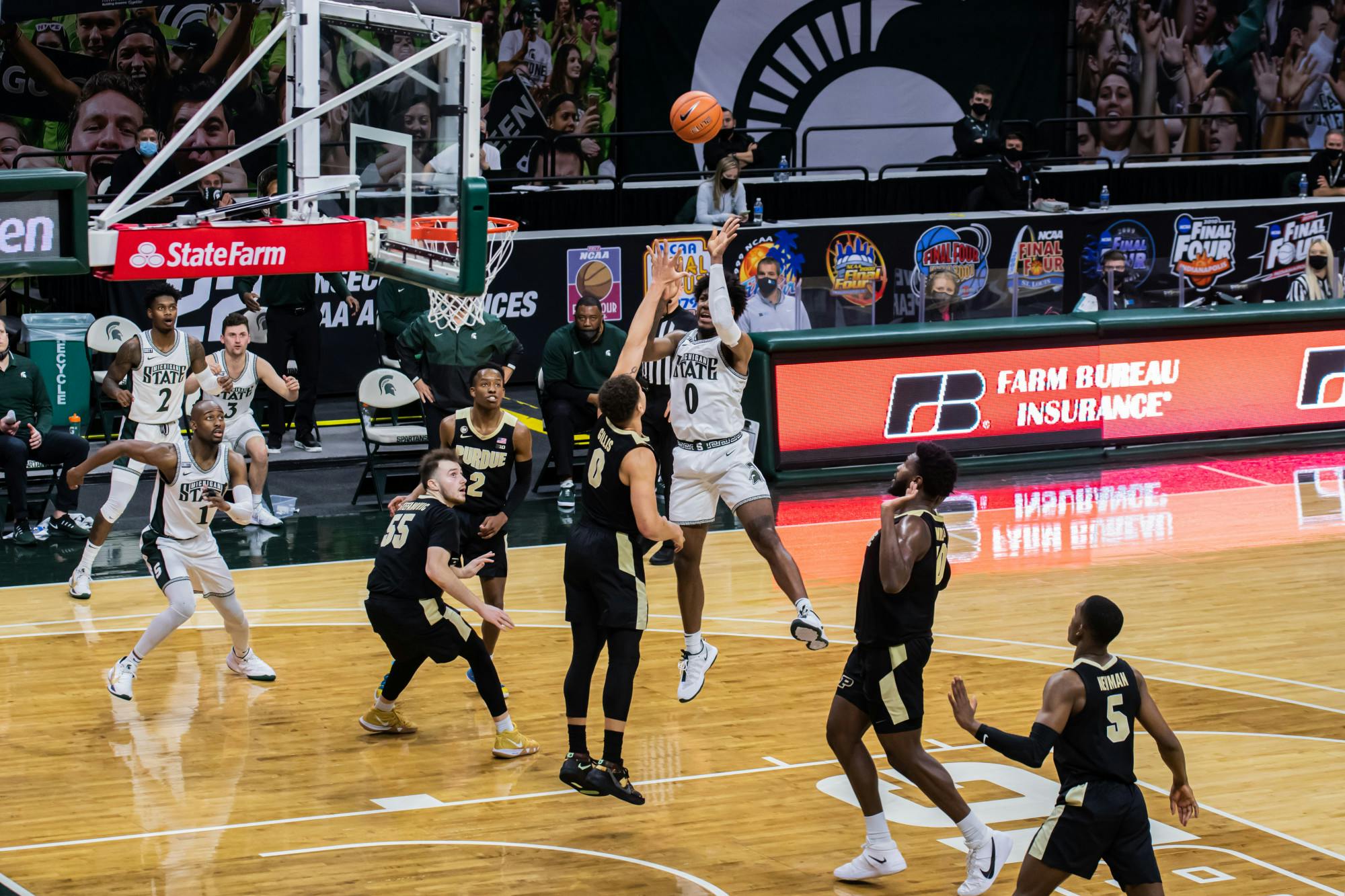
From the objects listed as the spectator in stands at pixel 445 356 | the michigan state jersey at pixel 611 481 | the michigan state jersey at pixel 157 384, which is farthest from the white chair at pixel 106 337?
the michigan state jersey at pixel 611 481

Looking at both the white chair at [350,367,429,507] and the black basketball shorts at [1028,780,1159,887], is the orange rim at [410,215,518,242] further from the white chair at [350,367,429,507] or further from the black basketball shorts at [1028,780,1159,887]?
the white chair at [350,367,429,507]

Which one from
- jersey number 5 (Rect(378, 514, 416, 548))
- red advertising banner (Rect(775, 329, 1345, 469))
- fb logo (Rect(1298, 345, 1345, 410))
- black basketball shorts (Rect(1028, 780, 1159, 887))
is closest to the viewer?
black basketball shorts (Rect(1028, 780, 1159, 887))

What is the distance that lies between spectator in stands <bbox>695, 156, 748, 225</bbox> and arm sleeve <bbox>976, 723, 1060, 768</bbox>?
11.6 m

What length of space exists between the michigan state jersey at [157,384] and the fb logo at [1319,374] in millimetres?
10260

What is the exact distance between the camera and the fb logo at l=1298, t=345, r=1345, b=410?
17016 mm

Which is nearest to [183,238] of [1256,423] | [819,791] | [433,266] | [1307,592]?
[433,266]

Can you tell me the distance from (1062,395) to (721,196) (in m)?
3.96

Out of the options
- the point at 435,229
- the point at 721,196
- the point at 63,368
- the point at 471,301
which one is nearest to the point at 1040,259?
the point at 721,196

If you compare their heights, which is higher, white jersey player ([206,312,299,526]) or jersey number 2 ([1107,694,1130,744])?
white jersey player ([206,312,299,526])

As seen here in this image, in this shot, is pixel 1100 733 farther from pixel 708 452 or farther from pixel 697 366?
pixel 697 366

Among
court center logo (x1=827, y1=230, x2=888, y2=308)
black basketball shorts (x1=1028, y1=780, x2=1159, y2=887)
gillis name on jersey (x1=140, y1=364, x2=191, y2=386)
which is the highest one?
court center logo (x1=827, y1=230, x2=888, y2=308)

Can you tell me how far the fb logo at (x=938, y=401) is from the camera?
15789 mm

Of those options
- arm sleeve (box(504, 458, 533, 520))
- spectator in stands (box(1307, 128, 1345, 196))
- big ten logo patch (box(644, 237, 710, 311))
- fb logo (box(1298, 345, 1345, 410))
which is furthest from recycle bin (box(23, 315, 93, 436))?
spectator in stands (box(1307, 128, 1345, 196))

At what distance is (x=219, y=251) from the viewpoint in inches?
318
